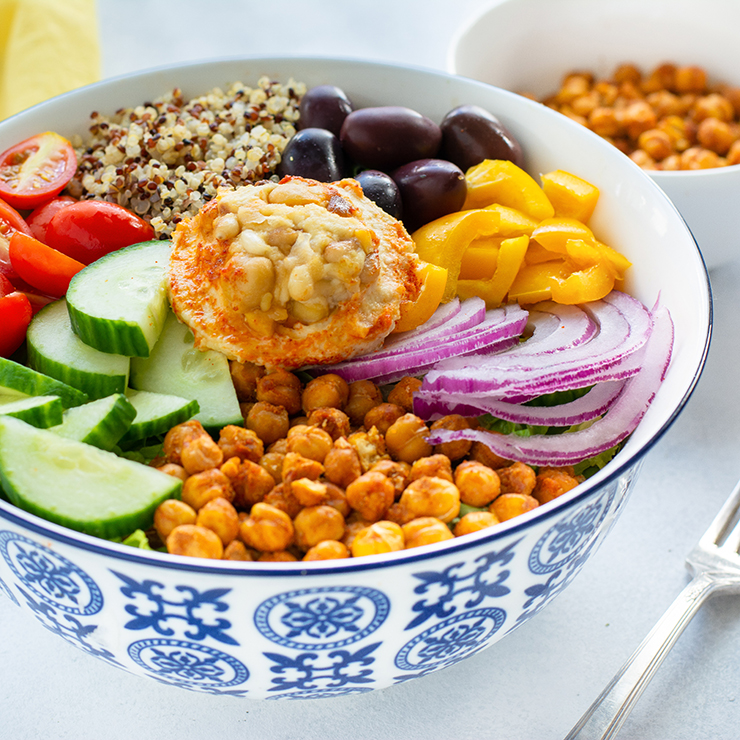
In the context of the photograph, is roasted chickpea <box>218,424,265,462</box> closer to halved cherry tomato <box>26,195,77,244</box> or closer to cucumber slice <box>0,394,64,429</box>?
cucumber slice <box>0,394,64,429</box>

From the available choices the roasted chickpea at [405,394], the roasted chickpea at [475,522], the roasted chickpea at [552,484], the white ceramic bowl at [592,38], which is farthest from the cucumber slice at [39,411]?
the white ceramic bowl at [592,38]

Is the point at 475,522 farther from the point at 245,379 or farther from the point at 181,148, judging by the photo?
the point at 181,148

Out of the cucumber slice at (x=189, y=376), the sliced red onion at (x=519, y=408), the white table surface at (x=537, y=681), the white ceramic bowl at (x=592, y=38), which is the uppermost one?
the white ceramic bowl at (x=592, y=38)

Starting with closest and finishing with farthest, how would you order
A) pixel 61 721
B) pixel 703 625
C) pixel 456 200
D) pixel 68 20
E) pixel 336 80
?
1. pixel 61 721
2. pixel 703 625
3. pixel 456 200
4. pixel 336 80
5. pixel 68 20

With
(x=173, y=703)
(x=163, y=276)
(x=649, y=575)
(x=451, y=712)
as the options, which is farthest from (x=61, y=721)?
(x=649, y=575)

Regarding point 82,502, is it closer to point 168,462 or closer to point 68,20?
point 168,462

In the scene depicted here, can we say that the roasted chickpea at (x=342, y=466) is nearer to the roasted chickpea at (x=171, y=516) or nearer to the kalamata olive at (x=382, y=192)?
the roasted chickpea at (x=171, y=516)
